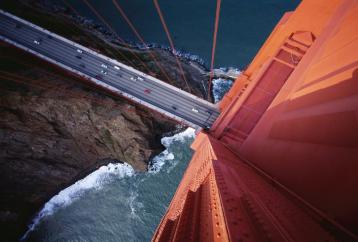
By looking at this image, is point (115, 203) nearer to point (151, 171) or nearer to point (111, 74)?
point (151, 171)

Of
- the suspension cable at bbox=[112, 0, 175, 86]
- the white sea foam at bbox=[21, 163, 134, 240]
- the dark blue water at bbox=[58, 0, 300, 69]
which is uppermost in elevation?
the dark blue water at bbox=[58, 0, 300, 69]

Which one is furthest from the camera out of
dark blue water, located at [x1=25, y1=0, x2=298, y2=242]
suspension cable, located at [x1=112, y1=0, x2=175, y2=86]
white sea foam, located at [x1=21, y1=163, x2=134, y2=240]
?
suspension cable, located at [x1=112, y1=0, x2=175, y2=86]

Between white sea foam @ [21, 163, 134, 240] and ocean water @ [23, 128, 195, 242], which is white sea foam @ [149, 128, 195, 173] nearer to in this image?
ocean water @ [23, 128, 195, 242]

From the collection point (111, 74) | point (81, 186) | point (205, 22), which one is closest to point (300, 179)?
point (111, 74)

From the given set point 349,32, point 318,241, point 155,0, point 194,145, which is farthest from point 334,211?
point 155,0

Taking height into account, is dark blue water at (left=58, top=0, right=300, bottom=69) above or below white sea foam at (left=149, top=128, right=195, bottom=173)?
above

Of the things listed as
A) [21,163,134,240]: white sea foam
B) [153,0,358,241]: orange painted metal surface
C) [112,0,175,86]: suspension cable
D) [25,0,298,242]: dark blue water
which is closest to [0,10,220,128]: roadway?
[112,0,175,86]: suspension cable
